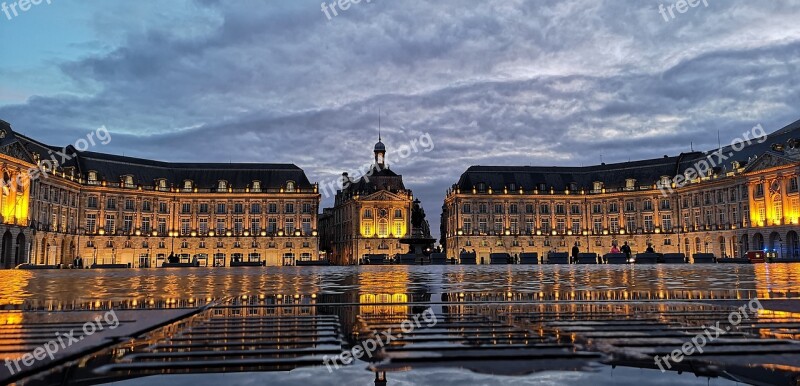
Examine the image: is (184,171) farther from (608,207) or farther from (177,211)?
(608,207)

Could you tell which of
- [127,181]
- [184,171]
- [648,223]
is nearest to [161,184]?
[184,171]

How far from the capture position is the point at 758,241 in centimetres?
7875

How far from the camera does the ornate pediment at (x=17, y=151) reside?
5992cm

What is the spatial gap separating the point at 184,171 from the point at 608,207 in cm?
Result: 6833

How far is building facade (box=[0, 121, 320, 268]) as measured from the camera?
83750mm

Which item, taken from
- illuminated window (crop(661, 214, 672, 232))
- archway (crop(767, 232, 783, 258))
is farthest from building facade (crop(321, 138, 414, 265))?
archway (crop(767, 232, 783, 258))

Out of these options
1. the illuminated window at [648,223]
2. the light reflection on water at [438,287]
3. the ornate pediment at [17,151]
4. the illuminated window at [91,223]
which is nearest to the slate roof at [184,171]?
the illuminated window at [91,223]

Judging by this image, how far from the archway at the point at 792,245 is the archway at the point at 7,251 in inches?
3245

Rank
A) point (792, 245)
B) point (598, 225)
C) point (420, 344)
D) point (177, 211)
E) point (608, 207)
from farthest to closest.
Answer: point (598, 225), point (608, 207), point (177, 211), point (792, 245), point (420, 344)

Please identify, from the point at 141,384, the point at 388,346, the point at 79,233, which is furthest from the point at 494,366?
the point at 79,233

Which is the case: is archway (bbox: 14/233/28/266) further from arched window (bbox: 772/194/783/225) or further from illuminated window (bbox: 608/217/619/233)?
arched window (bbox: 772/194/783/225)

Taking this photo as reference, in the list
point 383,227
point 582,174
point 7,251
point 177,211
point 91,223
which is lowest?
point 7,251

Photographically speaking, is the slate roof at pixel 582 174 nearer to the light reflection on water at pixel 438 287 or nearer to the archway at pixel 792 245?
the archway at pixel 792 245

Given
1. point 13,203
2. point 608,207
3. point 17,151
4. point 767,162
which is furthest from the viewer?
point 608,207
